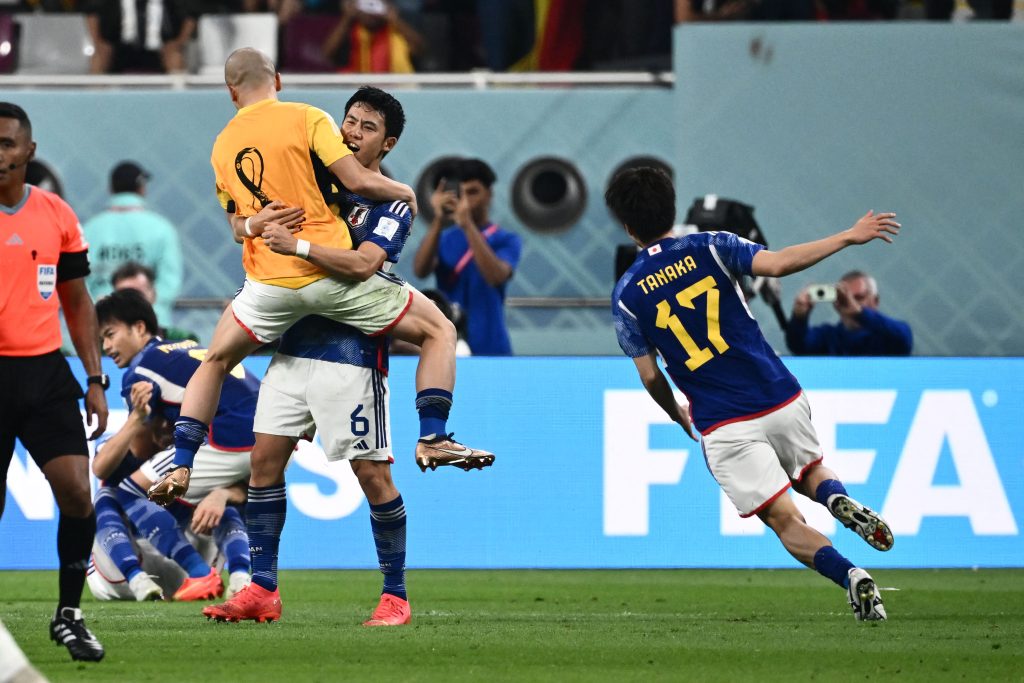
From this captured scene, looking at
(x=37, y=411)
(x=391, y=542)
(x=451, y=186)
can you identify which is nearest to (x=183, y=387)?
(x=391, y=542)

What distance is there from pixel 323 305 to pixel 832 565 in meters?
2.38

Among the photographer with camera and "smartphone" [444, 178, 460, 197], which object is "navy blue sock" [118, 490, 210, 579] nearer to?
"smartphone" [444, 178, 460, 197]

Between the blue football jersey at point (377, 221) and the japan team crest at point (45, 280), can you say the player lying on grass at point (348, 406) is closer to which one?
the blue football jersey at point (377, 221)

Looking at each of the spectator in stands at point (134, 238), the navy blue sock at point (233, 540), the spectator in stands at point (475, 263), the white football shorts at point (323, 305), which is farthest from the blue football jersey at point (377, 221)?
the spectator in stands at point (134, 238)

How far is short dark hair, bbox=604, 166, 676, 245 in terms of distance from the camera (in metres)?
7.66

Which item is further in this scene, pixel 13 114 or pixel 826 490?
pixel 826 490

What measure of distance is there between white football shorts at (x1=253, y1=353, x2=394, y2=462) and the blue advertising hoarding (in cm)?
319

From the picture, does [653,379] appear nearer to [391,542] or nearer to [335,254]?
[391,542]

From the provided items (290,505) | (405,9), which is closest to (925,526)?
(290,505)

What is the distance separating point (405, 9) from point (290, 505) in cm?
576

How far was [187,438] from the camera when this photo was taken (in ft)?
24.1

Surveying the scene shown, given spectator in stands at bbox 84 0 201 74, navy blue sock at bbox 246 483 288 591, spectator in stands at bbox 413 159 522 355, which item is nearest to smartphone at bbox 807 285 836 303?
spectator in stands at bbox 413 159 522 355

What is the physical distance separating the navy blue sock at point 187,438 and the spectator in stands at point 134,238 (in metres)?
5.74

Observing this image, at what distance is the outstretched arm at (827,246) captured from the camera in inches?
279
